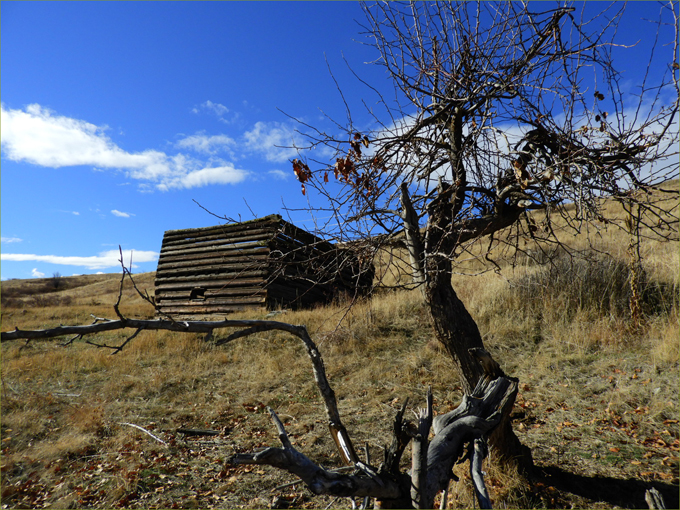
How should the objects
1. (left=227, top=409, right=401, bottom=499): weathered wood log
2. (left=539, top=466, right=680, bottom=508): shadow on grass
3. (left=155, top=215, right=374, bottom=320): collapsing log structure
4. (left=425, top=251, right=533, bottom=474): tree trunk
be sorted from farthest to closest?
1. (left=155, top=215, right=374, bottom=320): collapsing log structure
2. (left=425, top=251, right=533, bottom=474): tree trunk
3. (left=539, top=466, right=680, bottom=508): shadow on grass
4. (left=227, top=409, right=401, bottom=499): weathered wood log

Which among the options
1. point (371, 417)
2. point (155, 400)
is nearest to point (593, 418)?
point (371, 417)

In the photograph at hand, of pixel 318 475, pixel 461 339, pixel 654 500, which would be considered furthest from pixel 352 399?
pixel 318 475

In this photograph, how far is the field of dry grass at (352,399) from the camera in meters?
4.34

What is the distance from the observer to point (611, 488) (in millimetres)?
3928

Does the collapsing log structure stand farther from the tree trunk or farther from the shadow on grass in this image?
the shadow on grass

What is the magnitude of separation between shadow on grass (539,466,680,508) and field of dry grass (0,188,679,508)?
2 cm

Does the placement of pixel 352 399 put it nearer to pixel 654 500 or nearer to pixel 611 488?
pixel 611 488

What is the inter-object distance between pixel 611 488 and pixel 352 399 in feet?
12.4

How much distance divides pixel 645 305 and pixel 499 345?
305cm

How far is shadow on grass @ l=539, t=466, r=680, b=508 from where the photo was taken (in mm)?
3710

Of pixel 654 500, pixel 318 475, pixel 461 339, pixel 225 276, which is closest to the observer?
pixel 318 475

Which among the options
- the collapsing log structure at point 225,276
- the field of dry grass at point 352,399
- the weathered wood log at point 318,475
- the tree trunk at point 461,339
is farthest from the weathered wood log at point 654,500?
the collapsing log structure at point 225,276

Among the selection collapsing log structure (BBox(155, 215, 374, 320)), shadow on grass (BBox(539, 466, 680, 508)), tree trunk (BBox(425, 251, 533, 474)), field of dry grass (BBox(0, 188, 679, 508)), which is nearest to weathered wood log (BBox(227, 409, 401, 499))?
field of dry grass (BBox(0, 188, 679, 508))

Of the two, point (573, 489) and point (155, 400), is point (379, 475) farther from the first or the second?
point (155, 400)
